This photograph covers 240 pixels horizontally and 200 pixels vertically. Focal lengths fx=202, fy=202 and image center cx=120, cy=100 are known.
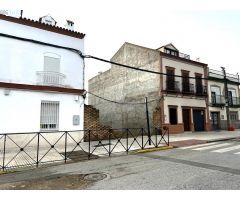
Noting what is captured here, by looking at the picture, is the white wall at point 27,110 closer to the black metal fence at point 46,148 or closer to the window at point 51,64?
the black metal fence at point 46,148

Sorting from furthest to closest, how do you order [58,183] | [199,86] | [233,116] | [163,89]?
[233,116] → [199,86] → [163,89] → [58,183]

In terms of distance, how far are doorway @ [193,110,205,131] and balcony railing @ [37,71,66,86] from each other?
49.3ft

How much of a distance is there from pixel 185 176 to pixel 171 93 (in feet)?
49.9

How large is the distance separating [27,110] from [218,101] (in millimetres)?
21230

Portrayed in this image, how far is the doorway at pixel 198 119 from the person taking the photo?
851 inches

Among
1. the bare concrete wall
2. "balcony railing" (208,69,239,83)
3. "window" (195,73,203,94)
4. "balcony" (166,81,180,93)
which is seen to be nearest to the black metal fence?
the bare concrete wall

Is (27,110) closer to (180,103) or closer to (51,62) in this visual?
(51,62)

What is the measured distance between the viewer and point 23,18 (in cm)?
1180

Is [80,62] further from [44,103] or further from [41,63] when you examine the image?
[44,103]

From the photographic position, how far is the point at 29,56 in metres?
11.7

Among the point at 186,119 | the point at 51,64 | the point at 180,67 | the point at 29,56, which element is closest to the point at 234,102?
the point at 186,119

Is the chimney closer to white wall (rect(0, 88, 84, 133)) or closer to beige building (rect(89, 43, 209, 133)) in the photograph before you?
white wall (rect(0, 88, 84, 133))

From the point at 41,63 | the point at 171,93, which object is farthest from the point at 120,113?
the point at 41,63

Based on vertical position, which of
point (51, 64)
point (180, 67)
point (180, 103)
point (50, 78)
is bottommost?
point (180, 103)
